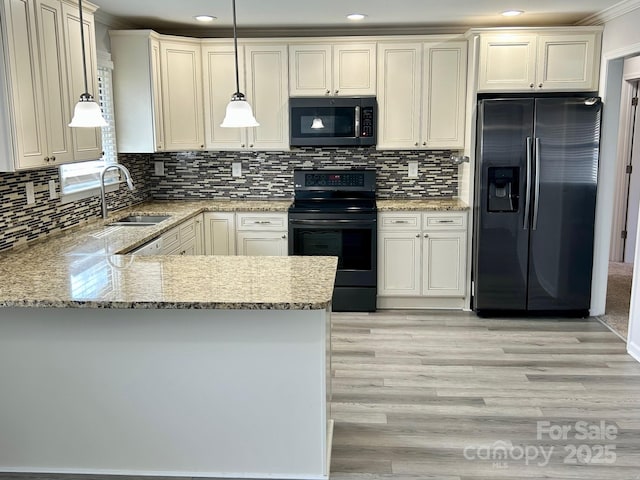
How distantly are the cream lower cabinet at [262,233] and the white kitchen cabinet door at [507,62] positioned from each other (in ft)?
6.41

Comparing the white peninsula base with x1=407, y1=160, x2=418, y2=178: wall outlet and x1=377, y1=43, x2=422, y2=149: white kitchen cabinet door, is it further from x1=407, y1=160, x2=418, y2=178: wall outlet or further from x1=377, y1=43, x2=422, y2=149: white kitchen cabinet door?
x1=407, y1=160, x2=418, y2=178: wall outlet

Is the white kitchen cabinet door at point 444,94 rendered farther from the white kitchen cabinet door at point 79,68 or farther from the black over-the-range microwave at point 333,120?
the white kitchen cabinet door at point 79,68

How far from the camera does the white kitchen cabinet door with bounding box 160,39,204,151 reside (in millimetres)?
4832

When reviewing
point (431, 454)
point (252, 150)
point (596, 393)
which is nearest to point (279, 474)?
point (431, 454)

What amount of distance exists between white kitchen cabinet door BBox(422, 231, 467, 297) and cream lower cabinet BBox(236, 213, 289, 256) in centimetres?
119

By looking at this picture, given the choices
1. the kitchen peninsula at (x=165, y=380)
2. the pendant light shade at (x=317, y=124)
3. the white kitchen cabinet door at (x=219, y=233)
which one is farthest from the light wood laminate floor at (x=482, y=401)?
the pendant light shade at (x=317, y=124)

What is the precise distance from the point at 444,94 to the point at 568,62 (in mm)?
965

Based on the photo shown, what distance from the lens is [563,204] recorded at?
4586 mm

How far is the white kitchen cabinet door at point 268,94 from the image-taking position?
4934mm

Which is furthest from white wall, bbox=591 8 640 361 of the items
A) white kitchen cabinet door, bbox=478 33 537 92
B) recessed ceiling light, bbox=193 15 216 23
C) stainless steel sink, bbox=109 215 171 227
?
stainless steel sink, bbox=109 215 171 227

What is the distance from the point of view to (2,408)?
261cm

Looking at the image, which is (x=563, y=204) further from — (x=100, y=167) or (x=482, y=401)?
(x=100, y=167)

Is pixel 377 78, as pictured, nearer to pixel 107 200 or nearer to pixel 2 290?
pixel 107 200

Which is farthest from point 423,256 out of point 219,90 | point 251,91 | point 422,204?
point 219,90
